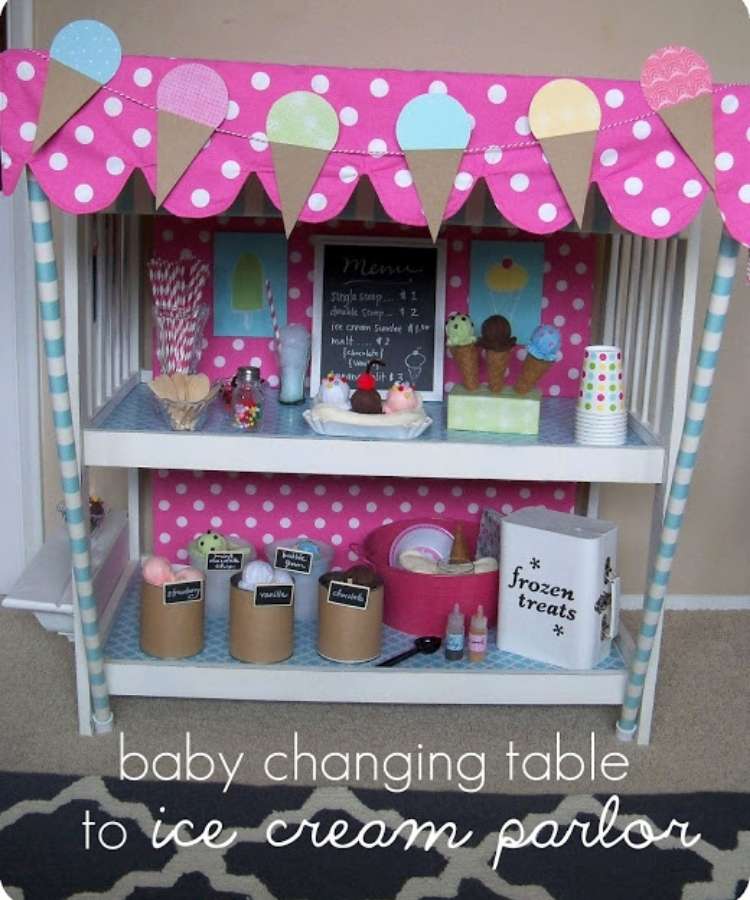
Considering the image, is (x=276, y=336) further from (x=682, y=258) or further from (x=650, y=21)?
(x=650, y=21)

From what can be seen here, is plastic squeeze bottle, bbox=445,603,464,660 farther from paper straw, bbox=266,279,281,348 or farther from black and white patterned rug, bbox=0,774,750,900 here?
paper straw, bbox=266,279,281,348

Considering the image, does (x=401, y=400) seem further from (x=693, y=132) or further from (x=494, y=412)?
(x=693, y=132)

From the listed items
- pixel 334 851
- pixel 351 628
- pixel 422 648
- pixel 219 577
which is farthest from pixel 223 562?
pixel 334 851

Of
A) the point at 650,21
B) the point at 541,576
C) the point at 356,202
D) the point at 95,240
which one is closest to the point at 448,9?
the point at 650,21

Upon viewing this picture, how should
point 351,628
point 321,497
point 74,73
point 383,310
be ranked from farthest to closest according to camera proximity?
point 321,497 < point 383,310 < point 351,628 < point 74,73

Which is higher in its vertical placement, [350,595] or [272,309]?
[272,309]

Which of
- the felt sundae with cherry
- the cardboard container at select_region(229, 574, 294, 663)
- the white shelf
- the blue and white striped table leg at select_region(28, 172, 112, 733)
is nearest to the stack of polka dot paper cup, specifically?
the white shelf

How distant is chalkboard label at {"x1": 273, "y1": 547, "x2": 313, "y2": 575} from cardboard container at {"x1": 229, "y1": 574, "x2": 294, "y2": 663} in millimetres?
175

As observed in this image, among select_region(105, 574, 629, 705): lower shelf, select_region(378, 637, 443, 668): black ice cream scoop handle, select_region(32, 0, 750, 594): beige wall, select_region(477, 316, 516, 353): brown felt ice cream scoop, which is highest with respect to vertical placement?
select_region(32, 0, 750, 594): beige wall

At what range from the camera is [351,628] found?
2.02 meters

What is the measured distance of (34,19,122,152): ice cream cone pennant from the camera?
158 centimetres

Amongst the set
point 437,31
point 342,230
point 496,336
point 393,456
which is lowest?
point 393,456

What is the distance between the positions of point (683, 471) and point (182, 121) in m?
0.99

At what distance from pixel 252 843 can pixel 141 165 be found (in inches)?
41.5
